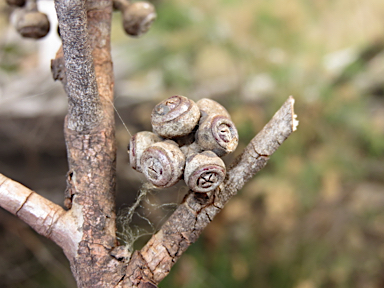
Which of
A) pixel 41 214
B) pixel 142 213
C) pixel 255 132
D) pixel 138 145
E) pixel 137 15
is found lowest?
pixel 142 213

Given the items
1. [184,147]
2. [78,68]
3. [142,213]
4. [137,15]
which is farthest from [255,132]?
[78,68]

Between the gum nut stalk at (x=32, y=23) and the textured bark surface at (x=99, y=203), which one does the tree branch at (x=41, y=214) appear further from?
the gum nut stalk at (x=32, y=23)

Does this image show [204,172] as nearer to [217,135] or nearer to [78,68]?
[217,135]

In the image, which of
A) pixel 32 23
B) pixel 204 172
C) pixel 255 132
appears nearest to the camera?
pixel 204 172

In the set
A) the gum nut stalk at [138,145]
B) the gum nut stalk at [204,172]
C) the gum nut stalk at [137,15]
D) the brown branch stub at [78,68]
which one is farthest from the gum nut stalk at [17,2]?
the gum nut stalk at [204,172]

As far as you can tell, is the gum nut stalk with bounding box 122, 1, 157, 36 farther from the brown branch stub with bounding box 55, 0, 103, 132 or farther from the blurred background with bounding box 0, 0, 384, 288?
the blurred background with bounding box 0, 0, 384, 288

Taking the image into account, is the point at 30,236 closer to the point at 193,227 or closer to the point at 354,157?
the point at 193,227

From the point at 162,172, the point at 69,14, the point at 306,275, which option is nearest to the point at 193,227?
the point at 162,172
